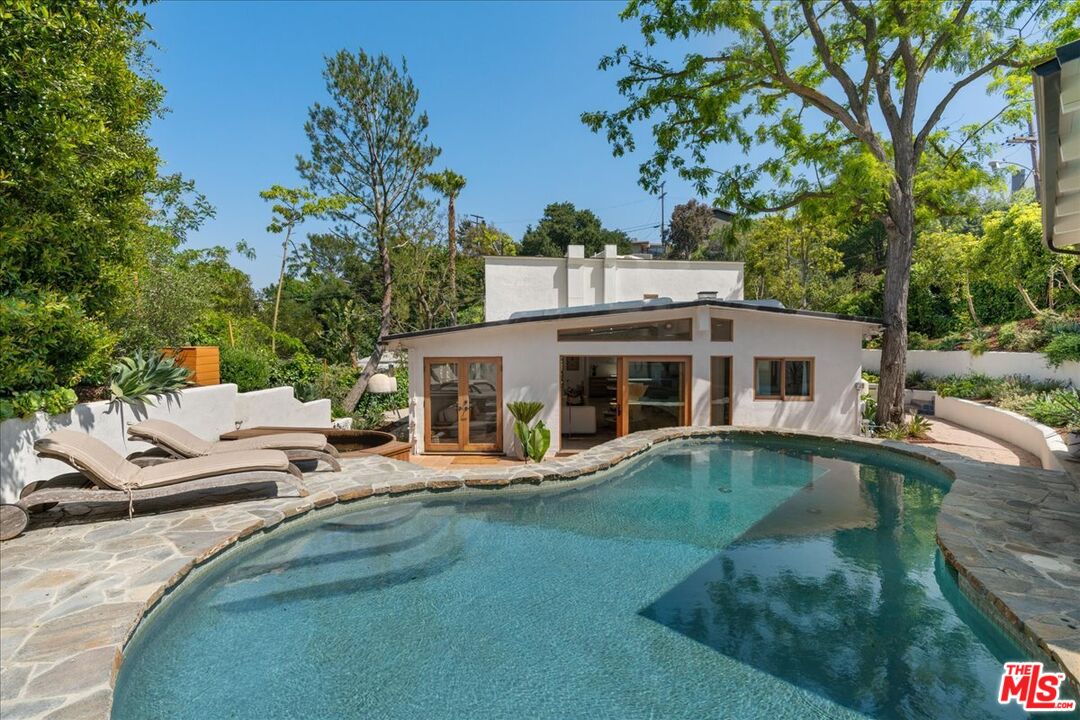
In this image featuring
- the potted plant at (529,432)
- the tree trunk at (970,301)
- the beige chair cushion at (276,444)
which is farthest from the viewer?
the tree trunk at (970,301)

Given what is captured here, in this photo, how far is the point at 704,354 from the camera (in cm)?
1314

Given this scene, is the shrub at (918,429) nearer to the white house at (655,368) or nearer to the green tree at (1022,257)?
the white house at (655,368)

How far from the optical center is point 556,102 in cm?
1908

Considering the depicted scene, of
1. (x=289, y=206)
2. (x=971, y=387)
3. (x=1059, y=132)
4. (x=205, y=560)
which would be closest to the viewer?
(x=1059, y=132)

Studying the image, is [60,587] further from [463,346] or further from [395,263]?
[395,263]

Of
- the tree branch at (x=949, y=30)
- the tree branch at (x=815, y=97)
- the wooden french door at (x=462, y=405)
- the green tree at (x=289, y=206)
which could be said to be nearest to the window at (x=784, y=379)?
the tree branch at (x=815, y=97)

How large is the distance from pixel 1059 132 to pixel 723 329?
31.2 ft

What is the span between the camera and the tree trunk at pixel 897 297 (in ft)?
44.5

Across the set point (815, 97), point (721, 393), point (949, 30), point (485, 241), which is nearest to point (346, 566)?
point (721, 393)

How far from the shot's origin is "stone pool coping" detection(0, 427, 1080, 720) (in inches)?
143

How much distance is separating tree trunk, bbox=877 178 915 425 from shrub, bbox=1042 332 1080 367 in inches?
178

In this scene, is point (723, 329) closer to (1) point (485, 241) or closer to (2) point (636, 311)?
(2) point (636, 311)

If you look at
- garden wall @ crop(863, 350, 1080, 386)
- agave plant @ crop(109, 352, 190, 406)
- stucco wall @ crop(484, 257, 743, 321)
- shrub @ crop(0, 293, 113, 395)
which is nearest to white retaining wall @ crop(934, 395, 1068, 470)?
garden wall @ crop(863, 350, 1080, 386)

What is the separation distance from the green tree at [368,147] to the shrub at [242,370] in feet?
13.8
